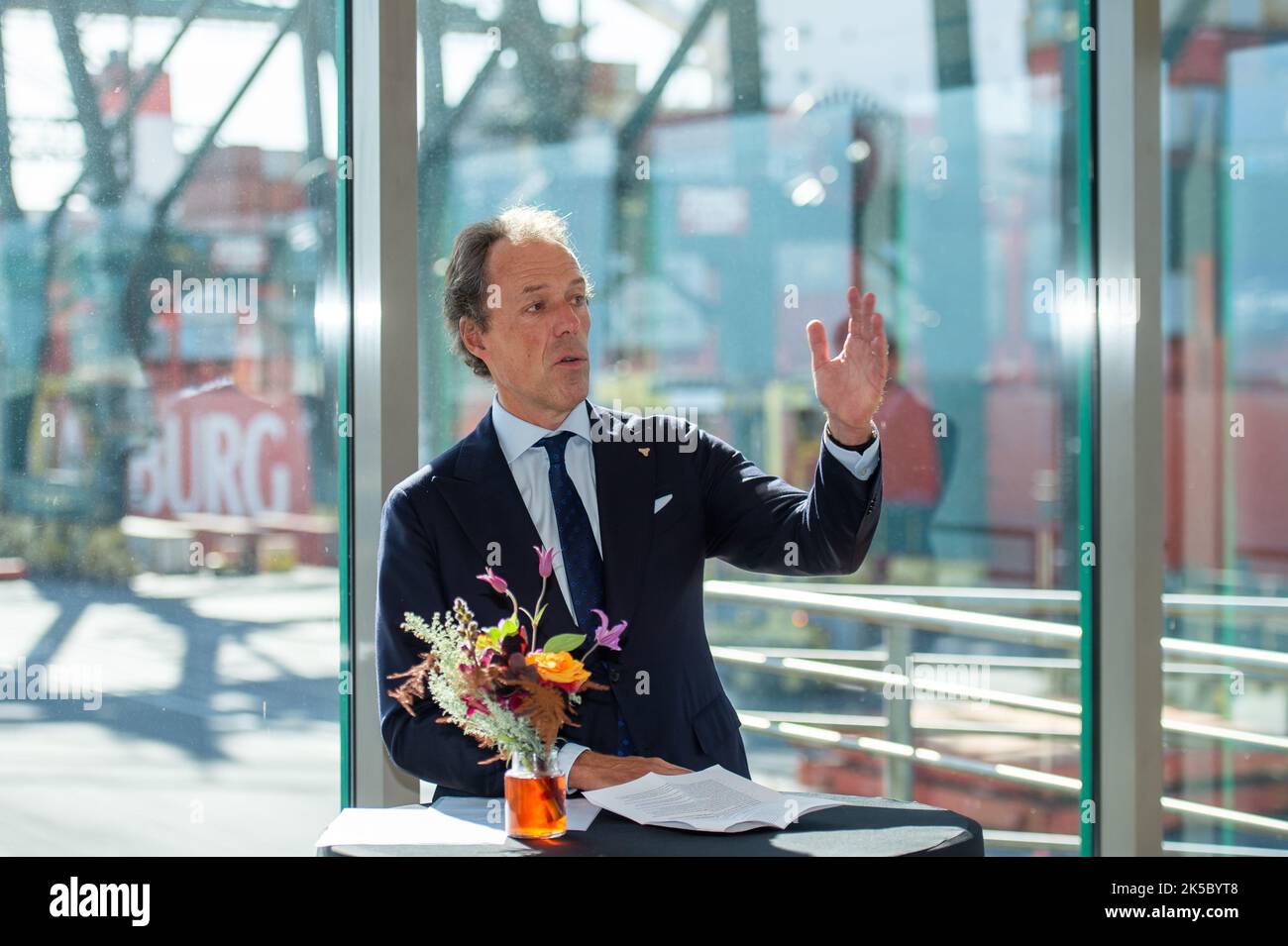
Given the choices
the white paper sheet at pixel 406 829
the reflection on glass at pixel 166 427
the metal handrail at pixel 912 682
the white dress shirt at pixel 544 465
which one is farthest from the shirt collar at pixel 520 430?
the metal handrail at pixel 912 682

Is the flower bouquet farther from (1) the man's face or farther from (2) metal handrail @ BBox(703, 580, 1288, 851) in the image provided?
(2) metal handrail @ BBox(703, 580, 1288, 851)

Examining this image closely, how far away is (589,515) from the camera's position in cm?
227

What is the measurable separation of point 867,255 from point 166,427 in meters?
1.83

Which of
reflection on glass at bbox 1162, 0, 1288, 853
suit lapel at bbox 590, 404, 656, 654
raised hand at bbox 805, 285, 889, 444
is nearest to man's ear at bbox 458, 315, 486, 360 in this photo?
suit lapel at bbox 590, 404, 656, 654

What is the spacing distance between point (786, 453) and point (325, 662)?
1.30 meters

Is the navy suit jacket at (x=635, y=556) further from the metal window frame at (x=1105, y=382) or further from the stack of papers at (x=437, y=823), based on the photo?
the metal window frame at (x=1105, y=382)

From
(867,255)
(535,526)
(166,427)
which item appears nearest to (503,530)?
(535,526)

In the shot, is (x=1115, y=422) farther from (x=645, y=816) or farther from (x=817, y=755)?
(x=645, y=816)

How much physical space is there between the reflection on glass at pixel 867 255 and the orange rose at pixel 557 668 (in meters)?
1.52

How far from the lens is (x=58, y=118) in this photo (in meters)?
2.82

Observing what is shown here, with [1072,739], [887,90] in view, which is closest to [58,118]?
[887,90]

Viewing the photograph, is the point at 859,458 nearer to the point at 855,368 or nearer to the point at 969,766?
the point at 855,368

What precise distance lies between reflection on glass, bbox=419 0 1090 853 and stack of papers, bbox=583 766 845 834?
1498 mm

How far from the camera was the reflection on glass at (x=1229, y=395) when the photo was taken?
3227 mm
